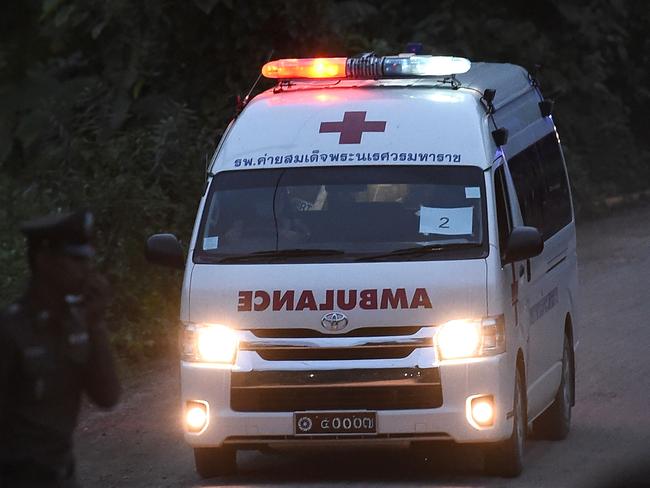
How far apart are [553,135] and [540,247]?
135 inches

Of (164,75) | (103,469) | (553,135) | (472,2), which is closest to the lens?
(103,469)

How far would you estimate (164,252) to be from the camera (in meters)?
10.2

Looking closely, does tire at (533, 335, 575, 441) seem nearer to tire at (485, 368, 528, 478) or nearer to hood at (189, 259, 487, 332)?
tire at (485, 368, 528, 478)

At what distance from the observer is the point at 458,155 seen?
10.5m

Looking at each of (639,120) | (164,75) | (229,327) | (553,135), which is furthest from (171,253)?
(639,120)

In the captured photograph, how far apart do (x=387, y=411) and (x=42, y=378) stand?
4361 millimetres

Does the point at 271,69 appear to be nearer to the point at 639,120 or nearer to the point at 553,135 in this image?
the point at 553,135

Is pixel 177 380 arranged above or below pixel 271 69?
below

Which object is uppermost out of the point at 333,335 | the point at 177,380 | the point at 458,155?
the point at 458,155

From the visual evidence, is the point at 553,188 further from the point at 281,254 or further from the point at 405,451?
the point at 281,254

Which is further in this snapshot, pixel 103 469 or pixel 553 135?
pixel 553 135

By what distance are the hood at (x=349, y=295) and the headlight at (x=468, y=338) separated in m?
0.05

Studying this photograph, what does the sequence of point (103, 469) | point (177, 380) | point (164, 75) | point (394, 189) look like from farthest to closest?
1. point (164, 75)
2. point (177, 380)
3. point (103, 469)
4. point (394, 189)

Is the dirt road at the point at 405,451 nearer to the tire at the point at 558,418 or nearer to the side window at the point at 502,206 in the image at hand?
the tire at the point at 558,418
